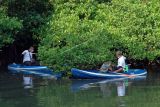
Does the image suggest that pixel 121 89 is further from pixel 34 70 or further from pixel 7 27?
pixel 7 27

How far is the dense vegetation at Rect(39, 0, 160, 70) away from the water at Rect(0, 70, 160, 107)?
130 cm

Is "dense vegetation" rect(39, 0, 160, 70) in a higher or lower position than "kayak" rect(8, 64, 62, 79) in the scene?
higher

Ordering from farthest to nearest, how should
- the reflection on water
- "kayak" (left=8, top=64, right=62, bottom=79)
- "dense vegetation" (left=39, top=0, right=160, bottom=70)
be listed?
1. "kayak" (left=8, top=64, right=62, bottom=79)
2. "dense vegetation" (left=39, top=0, right=160, bottom=70)
3. the reflection on water

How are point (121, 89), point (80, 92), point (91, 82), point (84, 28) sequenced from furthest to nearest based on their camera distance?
point (84, 28) < point (91, 82) < point (121, 89) < point (80, 92)

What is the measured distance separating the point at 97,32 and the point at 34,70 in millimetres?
4870

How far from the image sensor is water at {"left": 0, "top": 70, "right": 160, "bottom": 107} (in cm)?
1568

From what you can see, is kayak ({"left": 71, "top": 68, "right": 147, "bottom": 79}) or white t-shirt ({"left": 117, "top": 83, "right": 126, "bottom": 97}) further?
kayak ({"left": 71, "top": 68, "right": 147, "bottom": 79})

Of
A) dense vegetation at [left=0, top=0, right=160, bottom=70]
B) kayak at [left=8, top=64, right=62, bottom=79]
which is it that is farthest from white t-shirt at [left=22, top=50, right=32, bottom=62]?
dense vegetation at [left=0, top=0, right=160, bottom=70]

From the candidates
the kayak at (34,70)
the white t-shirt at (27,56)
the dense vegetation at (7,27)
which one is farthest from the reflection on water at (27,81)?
the white t-shirt at (27,56)

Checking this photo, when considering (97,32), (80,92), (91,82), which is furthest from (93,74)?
(80,92)

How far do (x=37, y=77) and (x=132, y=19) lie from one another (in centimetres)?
569

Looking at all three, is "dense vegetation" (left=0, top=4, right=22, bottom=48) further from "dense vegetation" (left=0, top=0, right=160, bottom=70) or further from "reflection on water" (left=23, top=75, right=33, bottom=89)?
"reflection on water" (left=23, top=75, right=33, bottom=89)

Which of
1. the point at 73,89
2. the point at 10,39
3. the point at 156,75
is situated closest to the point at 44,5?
the point at 10,39

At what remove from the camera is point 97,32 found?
23.7 m
